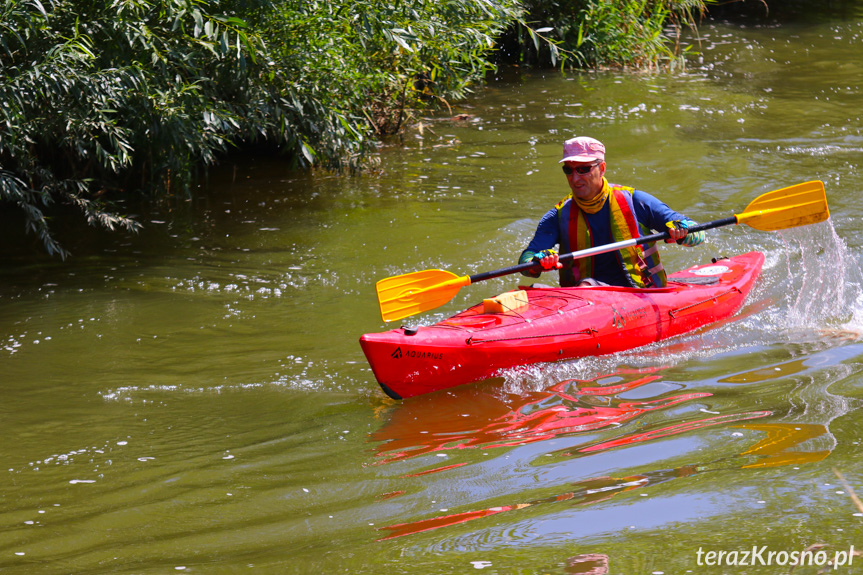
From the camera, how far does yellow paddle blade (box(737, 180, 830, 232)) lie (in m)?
5.34

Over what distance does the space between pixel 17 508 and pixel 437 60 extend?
6384 mm

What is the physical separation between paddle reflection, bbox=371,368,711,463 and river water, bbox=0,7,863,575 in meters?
0.02

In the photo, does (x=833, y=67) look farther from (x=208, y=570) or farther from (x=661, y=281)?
(x=208, y=570)

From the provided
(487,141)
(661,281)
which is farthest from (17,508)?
(487,141)

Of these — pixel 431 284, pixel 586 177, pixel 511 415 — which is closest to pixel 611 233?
pixel 586 177

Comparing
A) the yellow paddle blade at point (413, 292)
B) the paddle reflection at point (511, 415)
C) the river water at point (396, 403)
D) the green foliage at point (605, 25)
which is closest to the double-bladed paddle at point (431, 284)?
the yellow paddle blade at point (413, 292)

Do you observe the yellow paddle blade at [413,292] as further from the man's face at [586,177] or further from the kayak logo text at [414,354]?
the man's face at [586,177]

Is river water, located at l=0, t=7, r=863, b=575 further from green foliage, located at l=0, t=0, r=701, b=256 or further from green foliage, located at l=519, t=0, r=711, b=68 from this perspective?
green foliage, located at l=519, t=0, r=711, b=68

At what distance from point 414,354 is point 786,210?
277 cm

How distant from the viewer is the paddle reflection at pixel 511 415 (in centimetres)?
358

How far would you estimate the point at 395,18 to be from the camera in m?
6.81

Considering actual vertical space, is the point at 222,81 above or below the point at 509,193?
above

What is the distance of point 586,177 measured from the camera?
483 centimetres

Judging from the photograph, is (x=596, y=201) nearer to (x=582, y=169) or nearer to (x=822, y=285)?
(x=582, y=169)
